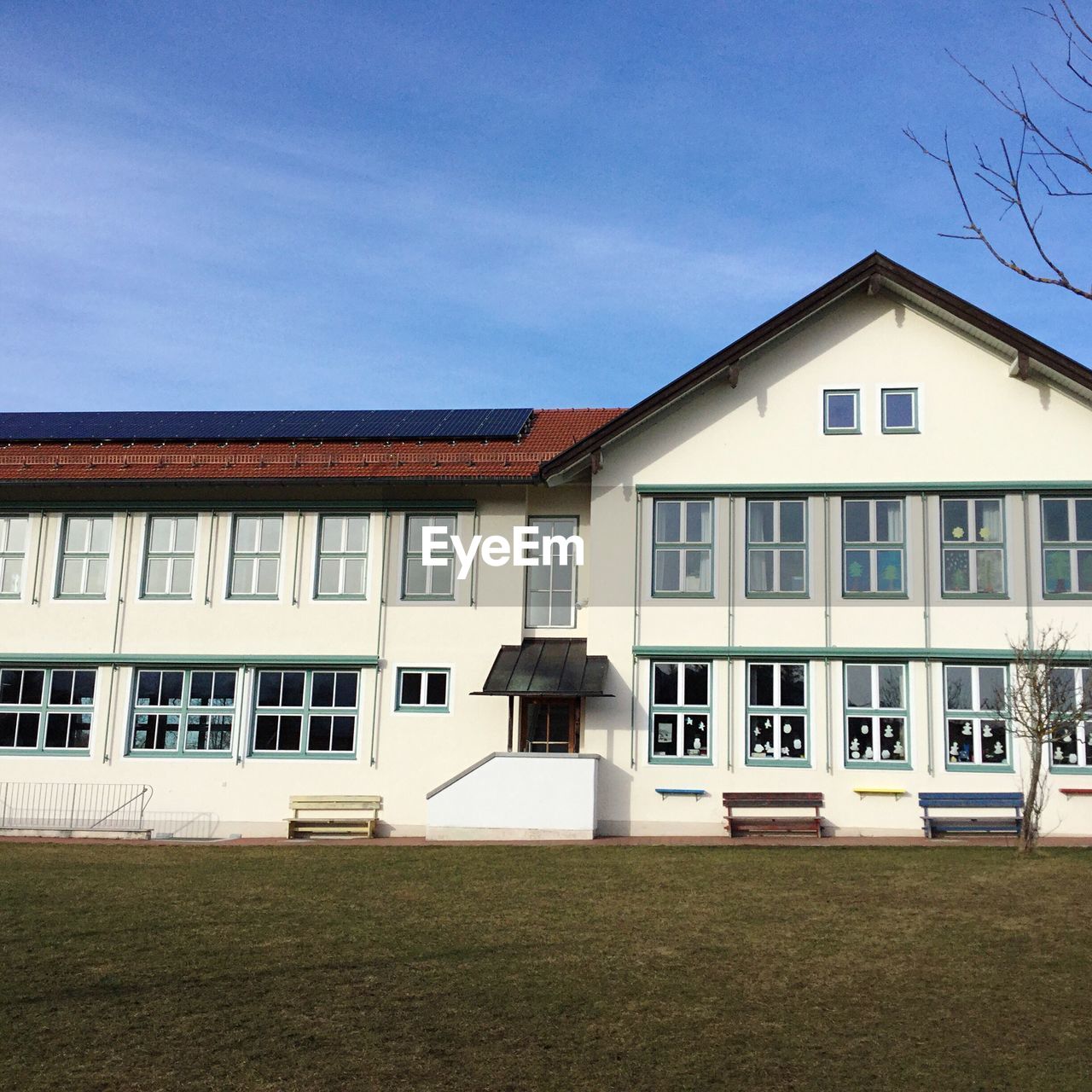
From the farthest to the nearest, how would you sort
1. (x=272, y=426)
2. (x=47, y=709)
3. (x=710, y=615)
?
(x=272, y=426)
(x=47, y=709)
(x=710, y=615)

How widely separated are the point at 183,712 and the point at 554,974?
13.6m

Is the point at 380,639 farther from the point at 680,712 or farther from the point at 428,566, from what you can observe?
the point at 680,712

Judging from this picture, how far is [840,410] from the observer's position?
21.9 m

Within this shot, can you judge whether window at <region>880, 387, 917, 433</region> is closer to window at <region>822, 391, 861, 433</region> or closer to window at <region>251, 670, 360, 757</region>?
window at <region>822, 391, 861, 433</region>

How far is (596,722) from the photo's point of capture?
21469mm

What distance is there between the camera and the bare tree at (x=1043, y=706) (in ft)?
60.6

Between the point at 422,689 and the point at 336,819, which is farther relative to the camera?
the point at 422,689

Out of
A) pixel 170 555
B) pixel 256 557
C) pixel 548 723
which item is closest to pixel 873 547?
pixel 548 723

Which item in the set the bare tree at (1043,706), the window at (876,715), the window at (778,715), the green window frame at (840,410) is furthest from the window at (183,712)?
the bare tree at (1043,706)

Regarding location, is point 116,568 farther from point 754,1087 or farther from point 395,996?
A: point 754,1087

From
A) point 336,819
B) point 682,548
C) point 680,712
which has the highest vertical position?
point 682,548

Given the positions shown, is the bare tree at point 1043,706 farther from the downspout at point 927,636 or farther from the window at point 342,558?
the window at point 342,558

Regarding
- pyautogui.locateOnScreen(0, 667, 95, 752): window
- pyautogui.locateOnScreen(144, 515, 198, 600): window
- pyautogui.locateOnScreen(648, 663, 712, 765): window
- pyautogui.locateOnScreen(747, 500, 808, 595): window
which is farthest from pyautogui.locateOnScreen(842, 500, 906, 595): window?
pyautogui.locateOnScreen(0, 667, 95, 752): window

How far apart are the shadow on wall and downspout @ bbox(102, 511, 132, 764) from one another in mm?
1464
